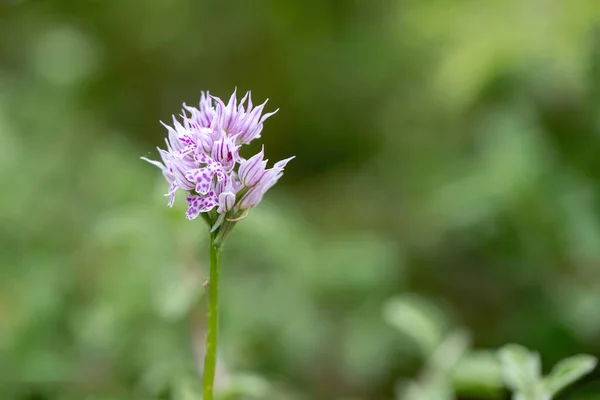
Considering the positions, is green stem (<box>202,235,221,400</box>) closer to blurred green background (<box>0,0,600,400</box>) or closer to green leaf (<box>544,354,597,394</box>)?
blurred green background (<box>0,0,600,400</box>)

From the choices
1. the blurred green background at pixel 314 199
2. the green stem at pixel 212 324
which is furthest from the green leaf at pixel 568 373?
the green stem at pixel 212 324

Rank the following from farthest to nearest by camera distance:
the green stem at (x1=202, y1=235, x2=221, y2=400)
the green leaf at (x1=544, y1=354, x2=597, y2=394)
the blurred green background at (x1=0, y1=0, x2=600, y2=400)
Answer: the blurred green background at (x1=0, y1=0, x2=600, y2=400)
the green leaf at (x1=544, y1=354, x2=597, y2=394)
the green stem at (x1=202, y1=235, x2=221, y2=400)

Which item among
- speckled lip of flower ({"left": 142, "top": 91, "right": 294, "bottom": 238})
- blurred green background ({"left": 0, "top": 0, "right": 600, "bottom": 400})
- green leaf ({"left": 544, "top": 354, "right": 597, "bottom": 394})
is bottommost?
green leaf ({"left": 544, "top": 354, "right": 597, "bottom": 394})

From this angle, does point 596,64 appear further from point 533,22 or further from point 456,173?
point 456,173

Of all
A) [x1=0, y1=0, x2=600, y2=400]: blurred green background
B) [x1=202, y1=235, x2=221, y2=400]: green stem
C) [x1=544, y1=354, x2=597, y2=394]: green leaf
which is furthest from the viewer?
[x1=0, y1=0, x2=600, y2=400]: blurred green background

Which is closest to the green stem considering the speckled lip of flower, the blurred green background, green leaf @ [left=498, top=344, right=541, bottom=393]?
the speckled lip of flower

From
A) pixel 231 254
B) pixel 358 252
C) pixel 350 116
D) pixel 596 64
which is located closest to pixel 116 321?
pixel 231 254
